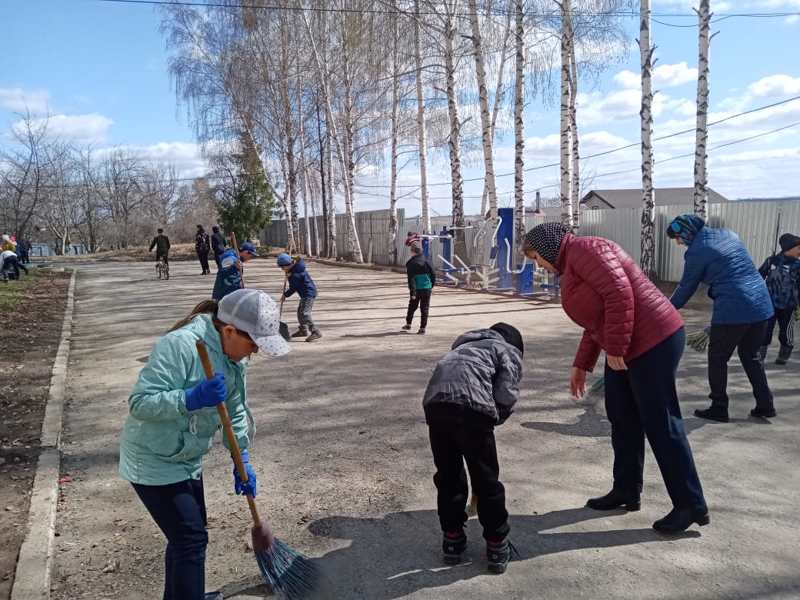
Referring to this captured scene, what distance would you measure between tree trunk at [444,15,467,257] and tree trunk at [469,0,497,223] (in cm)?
85

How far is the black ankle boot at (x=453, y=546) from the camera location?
323 centimetres

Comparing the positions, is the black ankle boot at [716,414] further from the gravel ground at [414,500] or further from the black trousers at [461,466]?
the black trousers at [461,466]

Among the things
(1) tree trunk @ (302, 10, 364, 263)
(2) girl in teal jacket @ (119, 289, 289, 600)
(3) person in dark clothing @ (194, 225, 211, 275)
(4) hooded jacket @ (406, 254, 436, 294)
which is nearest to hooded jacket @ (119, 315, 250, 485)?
(2) girl in teal jacket @ (119, 289, 289, 600)

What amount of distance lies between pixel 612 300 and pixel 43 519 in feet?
11.6

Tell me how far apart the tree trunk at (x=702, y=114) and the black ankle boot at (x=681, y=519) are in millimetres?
10698

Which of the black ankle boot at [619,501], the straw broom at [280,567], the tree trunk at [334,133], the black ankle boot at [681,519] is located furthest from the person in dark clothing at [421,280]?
the tree trunk at [334,133]

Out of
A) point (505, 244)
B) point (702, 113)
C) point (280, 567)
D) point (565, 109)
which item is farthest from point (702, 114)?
point (280, 567)

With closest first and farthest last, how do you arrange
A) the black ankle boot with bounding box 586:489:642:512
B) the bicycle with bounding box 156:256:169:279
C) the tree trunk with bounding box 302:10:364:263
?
the black ankle boot with bounding box 586:489:642:512, the bicycle with bounding box 156:256:169:279, the tree trunk with bounding box 302:10:364:263

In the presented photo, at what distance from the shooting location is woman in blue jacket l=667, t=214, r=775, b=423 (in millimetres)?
4875

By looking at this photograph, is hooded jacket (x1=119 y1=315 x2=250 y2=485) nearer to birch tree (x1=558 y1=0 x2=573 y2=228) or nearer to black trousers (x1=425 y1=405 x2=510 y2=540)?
black trousers (x1=425 y1=405 x2=510 y2=540)

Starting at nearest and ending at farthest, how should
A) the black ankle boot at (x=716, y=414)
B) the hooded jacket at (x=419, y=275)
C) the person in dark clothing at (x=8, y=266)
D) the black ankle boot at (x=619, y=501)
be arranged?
the black ankle boot at (x=619, y=501) < the black ankle boot at (x=716, y=414) < the hooded jacket at (x=419, y=275) < the person in dark clothing at (x=8, y=266)

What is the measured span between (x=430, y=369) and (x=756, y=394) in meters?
3.39

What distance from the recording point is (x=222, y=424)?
2.62 meters

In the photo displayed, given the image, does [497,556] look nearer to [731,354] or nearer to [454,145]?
[731,354]
